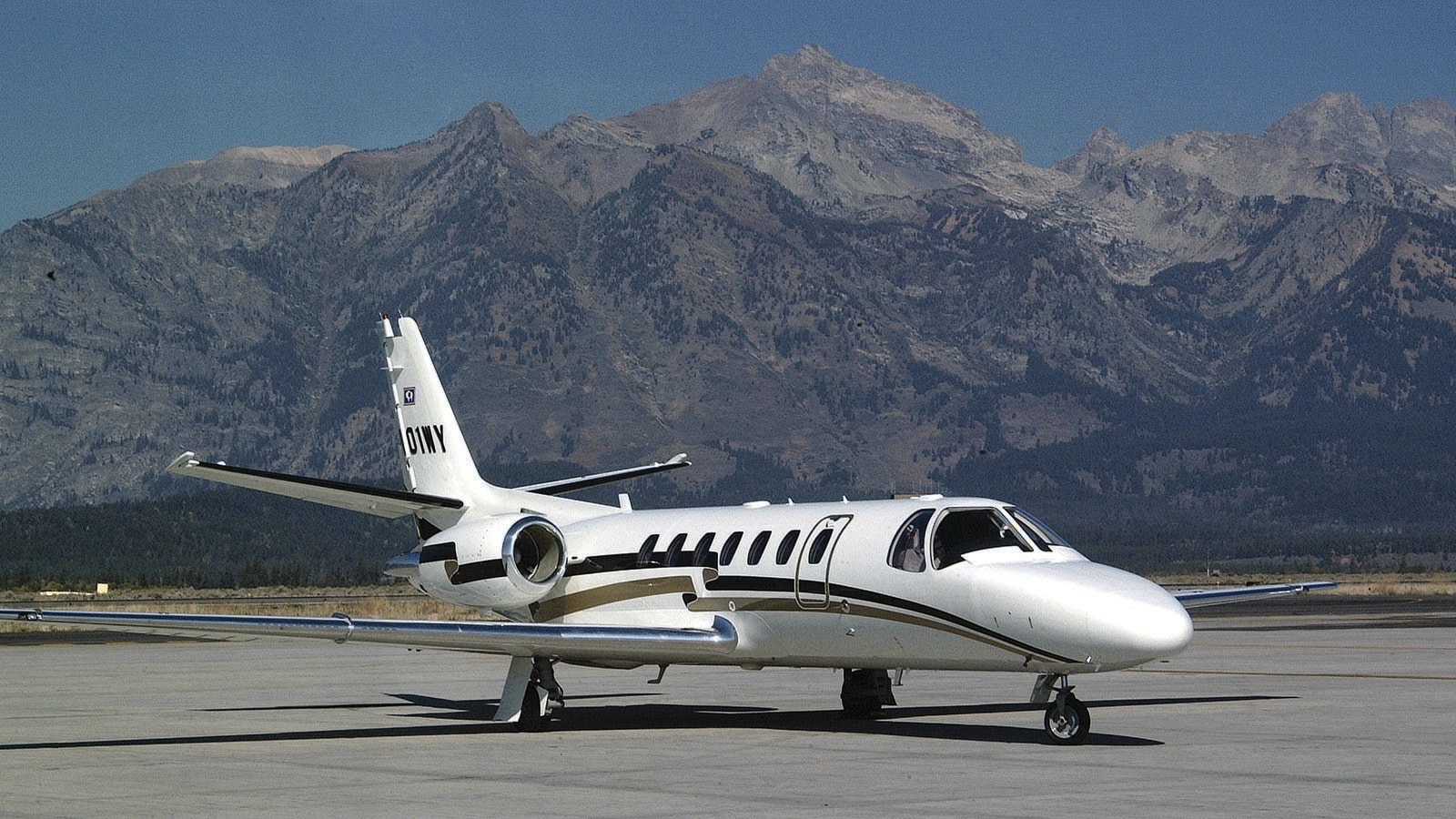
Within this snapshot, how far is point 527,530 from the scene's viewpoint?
26.3 m

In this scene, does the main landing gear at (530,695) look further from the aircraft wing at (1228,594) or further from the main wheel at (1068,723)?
the aircraft wing at (1228,594)

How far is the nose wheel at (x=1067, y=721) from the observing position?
20125 mm

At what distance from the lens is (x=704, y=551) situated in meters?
24.5

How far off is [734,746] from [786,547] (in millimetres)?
3486

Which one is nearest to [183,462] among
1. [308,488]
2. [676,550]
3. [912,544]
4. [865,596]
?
[308,488]

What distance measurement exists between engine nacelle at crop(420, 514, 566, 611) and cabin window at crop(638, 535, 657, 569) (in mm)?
1452

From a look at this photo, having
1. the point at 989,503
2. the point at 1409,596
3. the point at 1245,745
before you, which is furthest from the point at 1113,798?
the point at 1409,596

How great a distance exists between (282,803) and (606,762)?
169 inches

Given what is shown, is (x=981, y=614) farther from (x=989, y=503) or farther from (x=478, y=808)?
(x=478, y=808)

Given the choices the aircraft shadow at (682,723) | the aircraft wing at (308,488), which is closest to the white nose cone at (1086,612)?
the aircraft shadow at (682,723)

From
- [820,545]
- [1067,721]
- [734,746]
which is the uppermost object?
[820,545]

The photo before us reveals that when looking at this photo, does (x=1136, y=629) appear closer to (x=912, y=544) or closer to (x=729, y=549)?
(x=912, y=544)

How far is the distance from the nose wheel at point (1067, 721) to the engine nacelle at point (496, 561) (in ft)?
27.2

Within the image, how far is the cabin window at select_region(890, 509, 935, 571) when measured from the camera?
21906 millimetres
